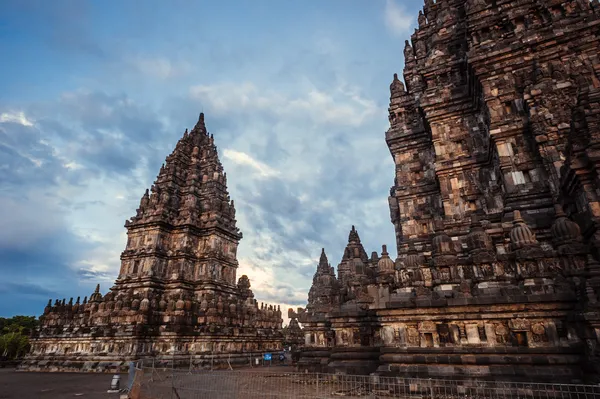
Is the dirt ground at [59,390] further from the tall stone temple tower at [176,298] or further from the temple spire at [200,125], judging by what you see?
the temple spire at [200,125]

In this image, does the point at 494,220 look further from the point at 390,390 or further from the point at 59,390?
the point at 59,390

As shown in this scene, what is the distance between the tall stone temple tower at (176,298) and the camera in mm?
23312

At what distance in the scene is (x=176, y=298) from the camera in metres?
27.3

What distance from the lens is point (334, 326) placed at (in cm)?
1459

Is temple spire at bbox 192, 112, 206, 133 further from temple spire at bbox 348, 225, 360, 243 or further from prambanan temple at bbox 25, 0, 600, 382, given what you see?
temple spire at bbox 348, 225, 360, 243

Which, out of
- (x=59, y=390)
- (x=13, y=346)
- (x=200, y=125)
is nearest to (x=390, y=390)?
(x=59, y=390)

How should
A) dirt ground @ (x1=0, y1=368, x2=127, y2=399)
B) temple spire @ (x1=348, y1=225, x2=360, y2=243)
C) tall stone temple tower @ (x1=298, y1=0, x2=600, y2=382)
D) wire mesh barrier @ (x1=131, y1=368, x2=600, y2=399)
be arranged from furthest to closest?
temple spire @ (x1=348, y1=225, x2=360, y2=243)
dirt ground @ (x1=0, y1=368, x2=127, y2=399)
tall stone temple tower @ (x1=298, y1=0, x2=600, y2=382)
wire mesh barrier @ (x1=131, y1=368, x2=600, y2=399)

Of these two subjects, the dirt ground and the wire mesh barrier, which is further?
the dirt ground

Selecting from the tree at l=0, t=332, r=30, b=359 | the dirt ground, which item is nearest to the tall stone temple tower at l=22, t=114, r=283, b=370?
the dirt ground

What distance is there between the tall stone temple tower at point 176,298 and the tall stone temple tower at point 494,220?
10.3m

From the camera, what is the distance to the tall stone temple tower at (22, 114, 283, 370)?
76.5 ft

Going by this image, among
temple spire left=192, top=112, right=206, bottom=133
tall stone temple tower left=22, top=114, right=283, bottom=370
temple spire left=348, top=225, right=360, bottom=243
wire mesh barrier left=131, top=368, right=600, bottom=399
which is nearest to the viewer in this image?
wire mesh barrier left=131, top=368, right=600, bottom=399

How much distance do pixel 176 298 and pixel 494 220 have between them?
2436 cm

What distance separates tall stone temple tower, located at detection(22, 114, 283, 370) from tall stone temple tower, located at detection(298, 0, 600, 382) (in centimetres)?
1025
